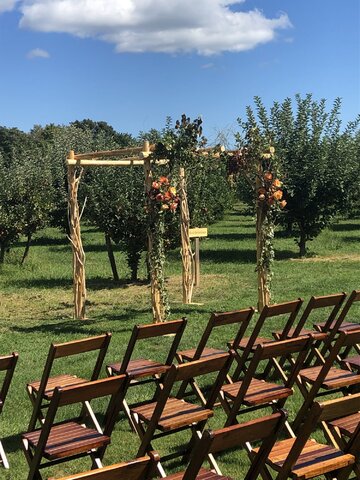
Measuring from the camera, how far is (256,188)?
9438 mm

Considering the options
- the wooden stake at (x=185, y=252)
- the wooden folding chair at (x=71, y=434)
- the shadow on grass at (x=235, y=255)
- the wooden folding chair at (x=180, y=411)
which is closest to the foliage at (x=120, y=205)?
the wooden stake at (x=185, y=252)

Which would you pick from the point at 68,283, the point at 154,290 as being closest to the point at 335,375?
the point at 154,290

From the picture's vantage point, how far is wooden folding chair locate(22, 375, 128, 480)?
3262 mm

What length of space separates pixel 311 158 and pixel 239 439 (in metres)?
16.0

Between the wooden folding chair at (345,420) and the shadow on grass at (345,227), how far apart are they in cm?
2339

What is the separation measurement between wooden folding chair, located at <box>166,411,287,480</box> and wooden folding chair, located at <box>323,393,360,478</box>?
A: 26cm

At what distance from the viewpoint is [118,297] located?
13156mm

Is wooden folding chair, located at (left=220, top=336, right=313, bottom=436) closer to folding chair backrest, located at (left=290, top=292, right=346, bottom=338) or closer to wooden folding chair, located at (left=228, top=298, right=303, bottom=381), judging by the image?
wooden folding chair, located at (left=228, top=298, right=303, bottom=381)

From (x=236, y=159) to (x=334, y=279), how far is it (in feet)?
16.4

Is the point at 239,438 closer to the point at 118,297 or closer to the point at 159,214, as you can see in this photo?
the point at 159,214

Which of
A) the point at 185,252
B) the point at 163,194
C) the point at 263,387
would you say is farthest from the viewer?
the point at 185,252

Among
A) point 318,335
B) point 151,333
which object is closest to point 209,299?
point 318,335

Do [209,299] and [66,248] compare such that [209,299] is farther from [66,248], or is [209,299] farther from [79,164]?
[66,248]

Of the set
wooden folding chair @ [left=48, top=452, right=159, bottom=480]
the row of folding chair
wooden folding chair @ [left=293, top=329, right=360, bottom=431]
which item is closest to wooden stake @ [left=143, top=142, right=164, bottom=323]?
wooden folding chair @ [left=293, top=329, right=360, bottom=431]
